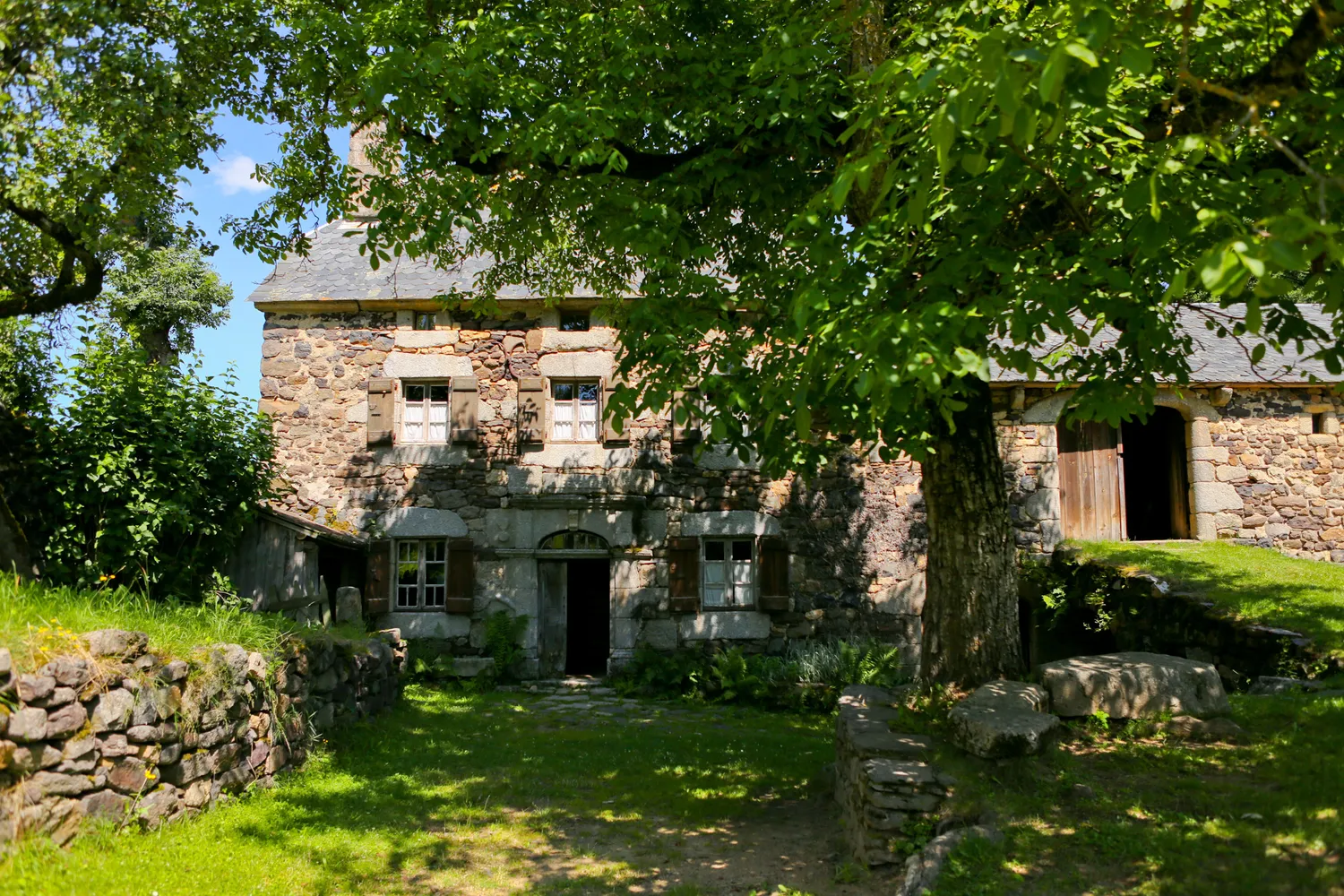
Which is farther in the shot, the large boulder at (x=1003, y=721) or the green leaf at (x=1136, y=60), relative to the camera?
the large boulder at (x=1003, y=721)

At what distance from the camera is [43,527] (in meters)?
7.14

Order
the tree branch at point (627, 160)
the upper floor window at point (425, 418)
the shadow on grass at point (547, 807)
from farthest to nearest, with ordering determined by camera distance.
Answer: the upper floor window at point (425, 418), the tree branch at point (627, 160), the shadow on grass at point (547, 807)

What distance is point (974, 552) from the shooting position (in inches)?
233

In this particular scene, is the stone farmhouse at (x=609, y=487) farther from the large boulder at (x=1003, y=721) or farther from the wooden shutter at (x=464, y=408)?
the large boulder at (x=1003, y=721)

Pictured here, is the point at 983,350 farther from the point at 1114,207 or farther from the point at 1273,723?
the point at 1273,723

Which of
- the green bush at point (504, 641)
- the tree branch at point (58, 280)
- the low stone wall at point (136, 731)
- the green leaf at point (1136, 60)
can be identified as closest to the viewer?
the green leaf at point (1136, 60)

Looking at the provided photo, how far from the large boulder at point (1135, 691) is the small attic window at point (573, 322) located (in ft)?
28.1

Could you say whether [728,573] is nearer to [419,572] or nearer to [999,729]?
[419,572]

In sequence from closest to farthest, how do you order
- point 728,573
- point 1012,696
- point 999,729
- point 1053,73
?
point 1053,73, point 999,729, point 1012,696, point 728,573

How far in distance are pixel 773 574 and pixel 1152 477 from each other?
681 cm

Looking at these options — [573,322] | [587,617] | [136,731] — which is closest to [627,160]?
[136,731]

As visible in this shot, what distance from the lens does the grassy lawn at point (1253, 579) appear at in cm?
862

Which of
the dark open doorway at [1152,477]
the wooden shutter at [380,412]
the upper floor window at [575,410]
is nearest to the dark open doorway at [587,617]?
the upper floor window at [575,410]

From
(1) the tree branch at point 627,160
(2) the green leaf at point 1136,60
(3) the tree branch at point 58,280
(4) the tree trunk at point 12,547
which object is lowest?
(4) the tree trunk at point 12,547
